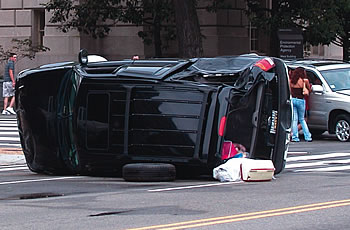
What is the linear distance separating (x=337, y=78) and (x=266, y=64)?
7.44m

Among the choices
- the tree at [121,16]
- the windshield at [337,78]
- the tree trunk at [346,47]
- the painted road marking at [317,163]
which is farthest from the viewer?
the tree trunk at [346,47]

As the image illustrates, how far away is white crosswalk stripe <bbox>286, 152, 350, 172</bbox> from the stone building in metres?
17.2

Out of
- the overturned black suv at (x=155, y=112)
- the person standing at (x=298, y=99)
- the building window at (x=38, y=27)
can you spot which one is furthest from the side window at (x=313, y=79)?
the building window at (x=38, y=27)

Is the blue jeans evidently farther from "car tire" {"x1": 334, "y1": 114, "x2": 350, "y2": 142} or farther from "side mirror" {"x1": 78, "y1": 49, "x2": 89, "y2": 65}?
"side mirror" {"x1": 78, "y1": 49, "x2": 89, "y2": 65}

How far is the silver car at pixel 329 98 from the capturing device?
19.7 meters

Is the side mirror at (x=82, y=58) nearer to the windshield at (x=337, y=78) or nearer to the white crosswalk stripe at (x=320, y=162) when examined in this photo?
the white crosswalk stripe at (x=320, y=162)

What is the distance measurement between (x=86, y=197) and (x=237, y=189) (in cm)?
203

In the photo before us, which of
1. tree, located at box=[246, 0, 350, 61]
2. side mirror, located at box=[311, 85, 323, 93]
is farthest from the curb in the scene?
tree, located at box=[246, 0, 350, 61]

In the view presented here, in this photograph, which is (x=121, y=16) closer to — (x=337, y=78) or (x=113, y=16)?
(x=113, y=16)

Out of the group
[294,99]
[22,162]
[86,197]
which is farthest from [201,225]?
[294,99]

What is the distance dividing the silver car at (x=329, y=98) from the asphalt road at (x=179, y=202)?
5361 millimetres

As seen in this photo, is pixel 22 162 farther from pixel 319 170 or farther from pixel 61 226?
pixel 61 226

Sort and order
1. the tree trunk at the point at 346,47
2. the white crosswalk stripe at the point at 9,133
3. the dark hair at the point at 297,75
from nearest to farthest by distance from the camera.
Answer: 1. the dark hair at the point at 297,75
2. the white crosswalk stripe at the point at 9,133
3. the tree trunk at the point at 346,47

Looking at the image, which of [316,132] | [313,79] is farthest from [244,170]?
[316,132]
